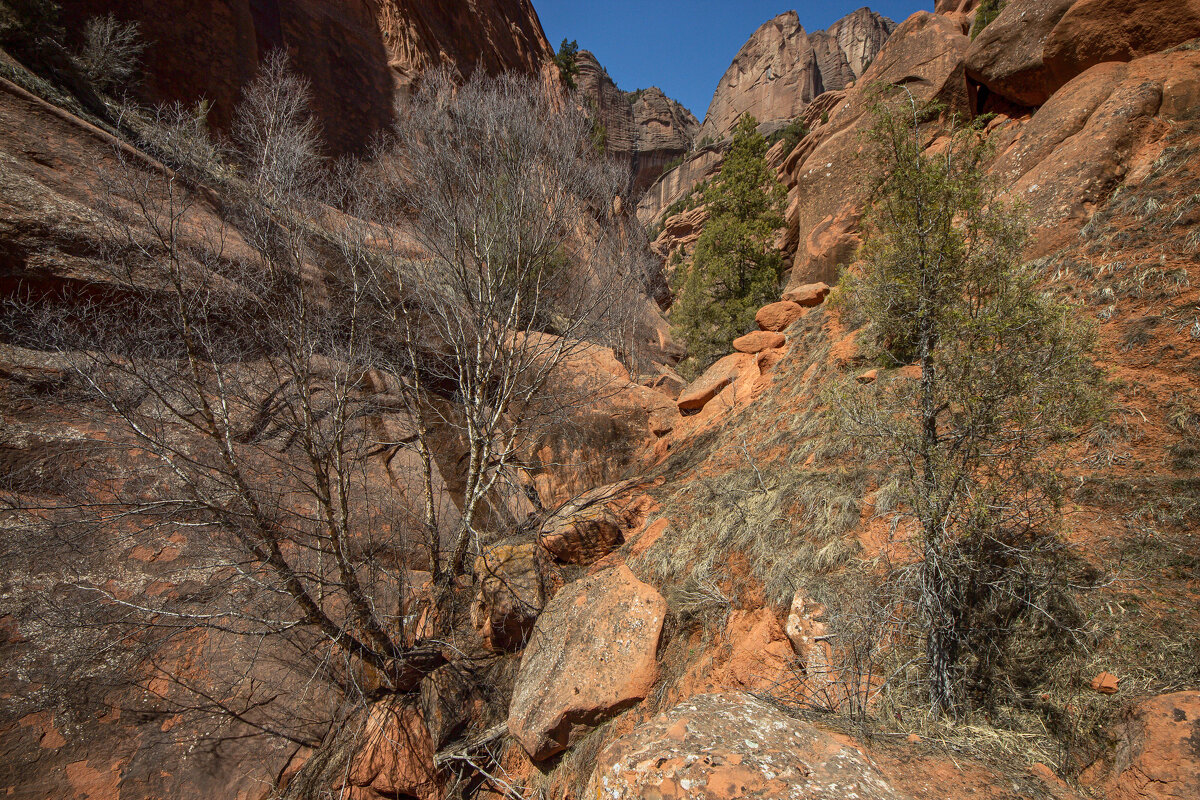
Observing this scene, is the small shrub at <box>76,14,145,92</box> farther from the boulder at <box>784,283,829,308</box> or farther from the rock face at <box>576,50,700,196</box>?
the rock face at <box>576,50,700,196</box>

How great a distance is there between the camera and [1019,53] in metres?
9.02

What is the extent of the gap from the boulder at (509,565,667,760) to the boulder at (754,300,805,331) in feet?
20.9

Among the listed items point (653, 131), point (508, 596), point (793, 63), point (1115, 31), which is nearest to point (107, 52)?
point (508, 596)

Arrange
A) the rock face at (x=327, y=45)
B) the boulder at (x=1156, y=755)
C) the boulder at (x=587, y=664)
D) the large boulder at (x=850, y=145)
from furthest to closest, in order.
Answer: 1. the rock face at (x=327, y=45)
2. the large boulder at (x=850, y=145)
3. the boulder at (x=587, y=664)
4. the boulder at (x=1156, y=755)

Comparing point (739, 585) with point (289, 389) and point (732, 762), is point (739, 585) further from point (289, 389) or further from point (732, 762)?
point (289, 389)

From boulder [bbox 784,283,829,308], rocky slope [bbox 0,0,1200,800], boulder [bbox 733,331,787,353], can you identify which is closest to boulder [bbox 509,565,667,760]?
rocky slope [bbox 0,0,1200,800]

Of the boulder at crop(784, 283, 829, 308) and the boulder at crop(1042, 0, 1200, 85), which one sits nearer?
the boulder at crop(1042, 0, 1200, 85)

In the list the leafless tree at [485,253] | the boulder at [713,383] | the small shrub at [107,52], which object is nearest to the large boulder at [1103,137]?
the boulder at [713,383]

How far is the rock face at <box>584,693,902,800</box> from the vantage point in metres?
2.05

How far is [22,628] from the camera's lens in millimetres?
5031

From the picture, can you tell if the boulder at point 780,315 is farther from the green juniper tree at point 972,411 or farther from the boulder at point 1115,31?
the green juniper tree at point 972,411

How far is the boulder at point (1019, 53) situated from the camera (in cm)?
867

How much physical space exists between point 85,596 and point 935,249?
8944 mm

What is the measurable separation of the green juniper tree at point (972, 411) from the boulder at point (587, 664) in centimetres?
237
